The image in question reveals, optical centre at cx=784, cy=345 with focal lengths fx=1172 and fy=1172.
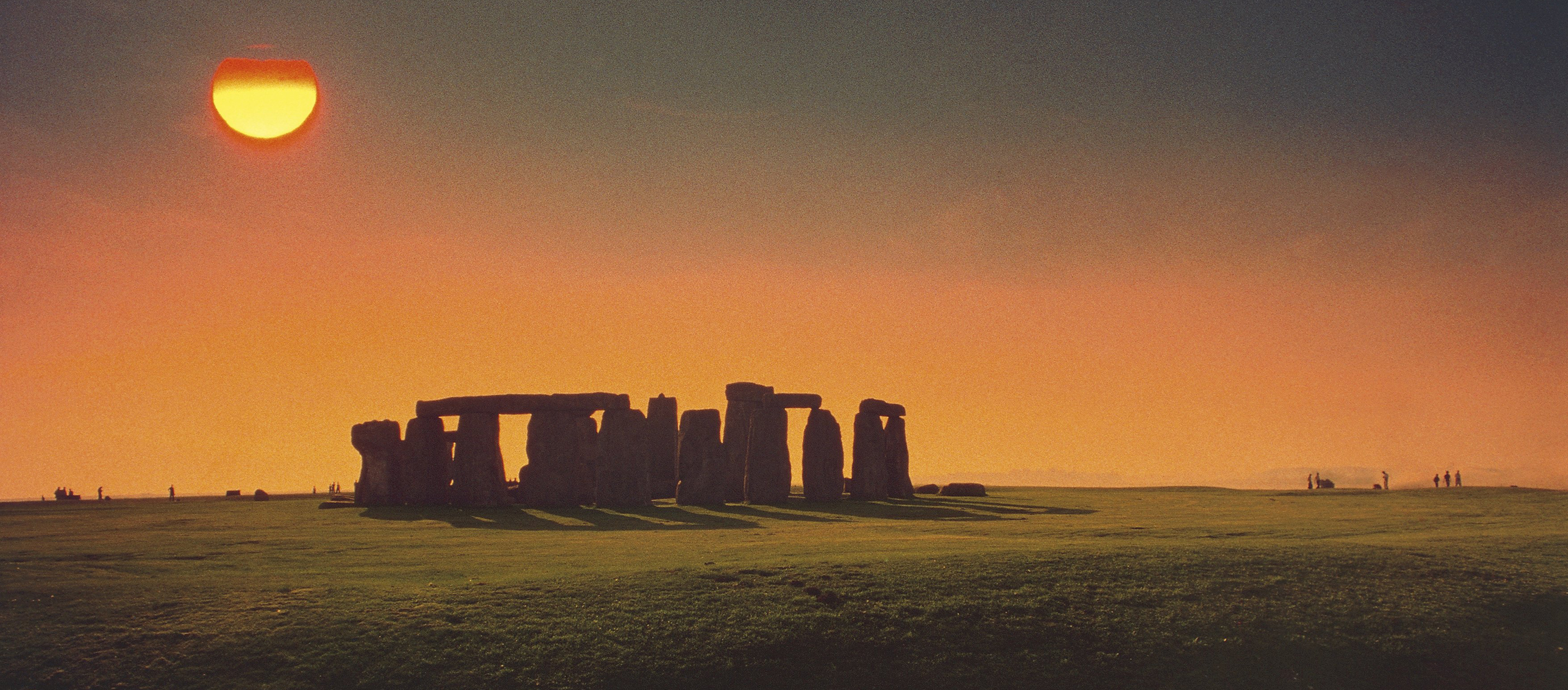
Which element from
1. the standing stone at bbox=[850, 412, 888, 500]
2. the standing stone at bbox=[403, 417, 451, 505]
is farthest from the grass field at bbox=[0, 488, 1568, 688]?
the standing stone at bbox=[850, 412, 888, 500]

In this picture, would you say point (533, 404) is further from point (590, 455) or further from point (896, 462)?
point (896, 462)

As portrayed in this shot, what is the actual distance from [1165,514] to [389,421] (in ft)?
85.3

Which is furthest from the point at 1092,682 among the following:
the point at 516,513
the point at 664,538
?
the point at 516,513

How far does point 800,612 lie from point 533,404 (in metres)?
24.5

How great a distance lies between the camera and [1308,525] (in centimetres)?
2852

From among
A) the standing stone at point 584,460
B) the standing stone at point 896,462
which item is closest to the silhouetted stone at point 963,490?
the standing stone at point 896,462

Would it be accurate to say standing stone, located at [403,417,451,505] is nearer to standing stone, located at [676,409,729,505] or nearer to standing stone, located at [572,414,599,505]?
standing stone, located at [572,414,599,505]

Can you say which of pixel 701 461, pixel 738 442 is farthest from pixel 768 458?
pixel 701 461

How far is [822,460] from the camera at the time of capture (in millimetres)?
43438

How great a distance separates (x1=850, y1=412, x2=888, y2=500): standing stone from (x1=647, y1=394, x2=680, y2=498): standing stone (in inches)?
298

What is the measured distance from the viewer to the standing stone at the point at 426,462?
40562 millimetres

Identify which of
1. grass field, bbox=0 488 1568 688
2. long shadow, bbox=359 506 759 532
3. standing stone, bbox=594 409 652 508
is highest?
standing stone, bbox=594 409 652 508

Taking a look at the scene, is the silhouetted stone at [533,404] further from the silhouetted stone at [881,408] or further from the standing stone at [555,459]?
the silhouetted stone at [881,408]

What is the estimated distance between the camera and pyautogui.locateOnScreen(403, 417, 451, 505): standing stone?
133ft
